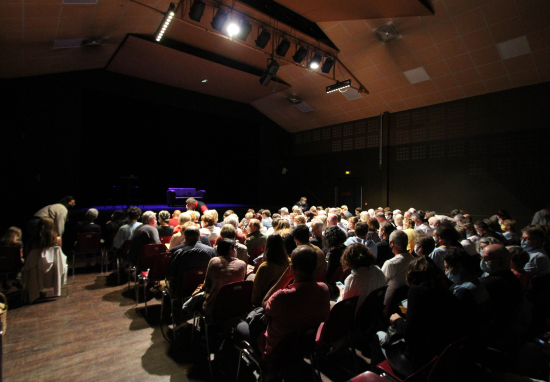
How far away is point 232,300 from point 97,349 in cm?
162

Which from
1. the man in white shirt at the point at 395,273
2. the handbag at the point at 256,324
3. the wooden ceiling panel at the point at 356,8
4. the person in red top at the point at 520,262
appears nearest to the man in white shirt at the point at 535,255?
the person in red top at the point at 520,262

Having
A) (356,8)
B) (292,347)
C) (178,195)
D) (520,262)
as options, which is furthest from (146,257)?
(178,195)

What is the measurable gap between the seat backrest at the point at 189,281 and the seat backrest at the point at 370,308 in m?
1.72

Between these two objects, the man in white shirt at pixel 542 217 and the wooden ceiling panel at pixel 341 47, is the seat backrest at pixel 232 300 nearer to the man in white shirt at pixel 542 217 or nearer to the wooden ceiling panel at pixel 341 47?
the wooden ceiling panel at pixel 341 47

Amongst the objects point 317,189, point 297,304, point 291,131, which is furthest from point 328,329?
point 291,131

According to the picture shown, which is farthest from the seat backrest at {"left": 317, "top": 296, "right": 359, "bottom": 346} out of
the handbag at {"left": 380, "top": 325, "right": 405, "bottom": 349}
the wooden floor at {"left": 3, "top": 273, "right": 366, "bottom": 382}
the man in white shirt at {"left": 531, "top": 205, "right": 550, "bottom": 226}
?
the man in white shirt at {"left": 531, "top": 205, "right": 550, "bottom": 226}

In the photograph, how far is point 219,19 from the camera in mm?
6746

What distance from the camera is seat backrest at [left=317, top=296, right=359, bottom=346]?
7.79 ft

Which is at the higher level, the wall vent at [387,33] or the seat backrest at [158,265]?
the wall vent at [387,33]

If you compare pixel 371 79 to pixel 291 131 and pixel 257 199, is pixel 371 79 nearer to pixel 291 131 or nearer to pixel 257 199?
pixel 291 131

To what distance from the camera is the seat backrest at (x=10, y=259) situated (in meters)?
4.31

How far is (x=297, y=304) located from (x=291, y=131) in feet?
44.2

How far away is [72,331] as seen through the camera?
353cm

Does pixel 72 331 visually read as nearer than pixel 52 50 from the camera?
Yes
